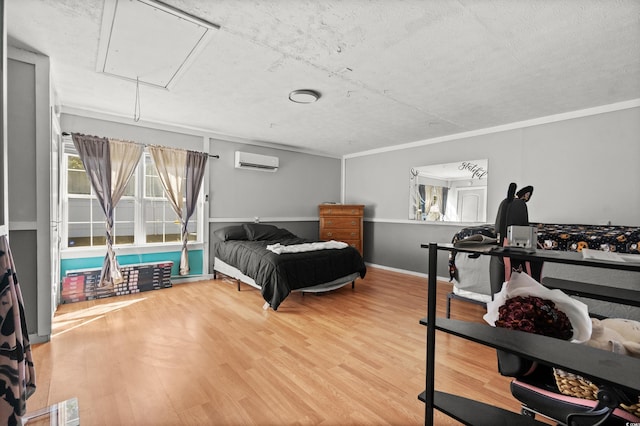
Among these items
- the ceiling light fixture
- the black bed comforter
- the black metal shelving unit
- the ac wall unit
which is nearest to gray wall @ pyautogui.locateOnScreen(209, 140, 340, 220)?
the ac wall unit

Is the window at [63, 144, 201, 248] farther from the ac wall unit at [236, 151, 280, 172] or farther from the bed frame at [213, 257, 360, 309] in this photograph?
the ac wall unit at [236, 151, 280, 172]

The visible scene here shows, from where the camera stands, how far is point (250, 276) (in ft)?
12.7

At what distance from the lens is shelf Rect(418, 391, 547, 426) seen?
3.57 ft

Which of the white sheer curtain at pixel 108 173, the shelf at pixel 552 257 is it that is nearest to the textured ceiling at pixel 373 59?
the white sheer curtain at pixel 108 173

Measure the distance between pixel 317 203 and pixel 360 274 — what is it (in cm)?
248

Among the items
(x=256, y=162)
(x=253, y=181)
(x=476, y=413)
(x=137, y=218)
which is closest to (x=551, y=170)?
(x=476, y=413)

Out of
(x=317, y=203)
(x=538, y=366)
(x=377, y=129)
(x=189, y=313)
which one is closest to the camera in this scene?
(x=538, y=366)

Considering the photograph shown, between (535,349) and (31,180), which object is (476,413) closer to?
(535,349)

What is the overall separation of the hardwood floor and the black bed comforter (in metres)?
0.30

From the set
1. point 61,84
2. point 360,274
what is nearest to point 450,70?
point 360,274

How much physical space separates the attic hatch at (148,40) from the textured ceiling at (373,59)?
6cm

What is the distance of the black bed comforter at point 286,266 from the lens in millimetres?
3469

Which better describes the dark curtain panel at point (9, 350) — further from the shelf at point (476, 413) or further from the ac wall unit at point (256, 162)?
the ac wall unit at point (256, 162)

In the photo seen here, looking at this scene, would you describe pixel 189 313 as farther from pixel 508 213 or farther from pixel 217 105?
pixel 508 213
